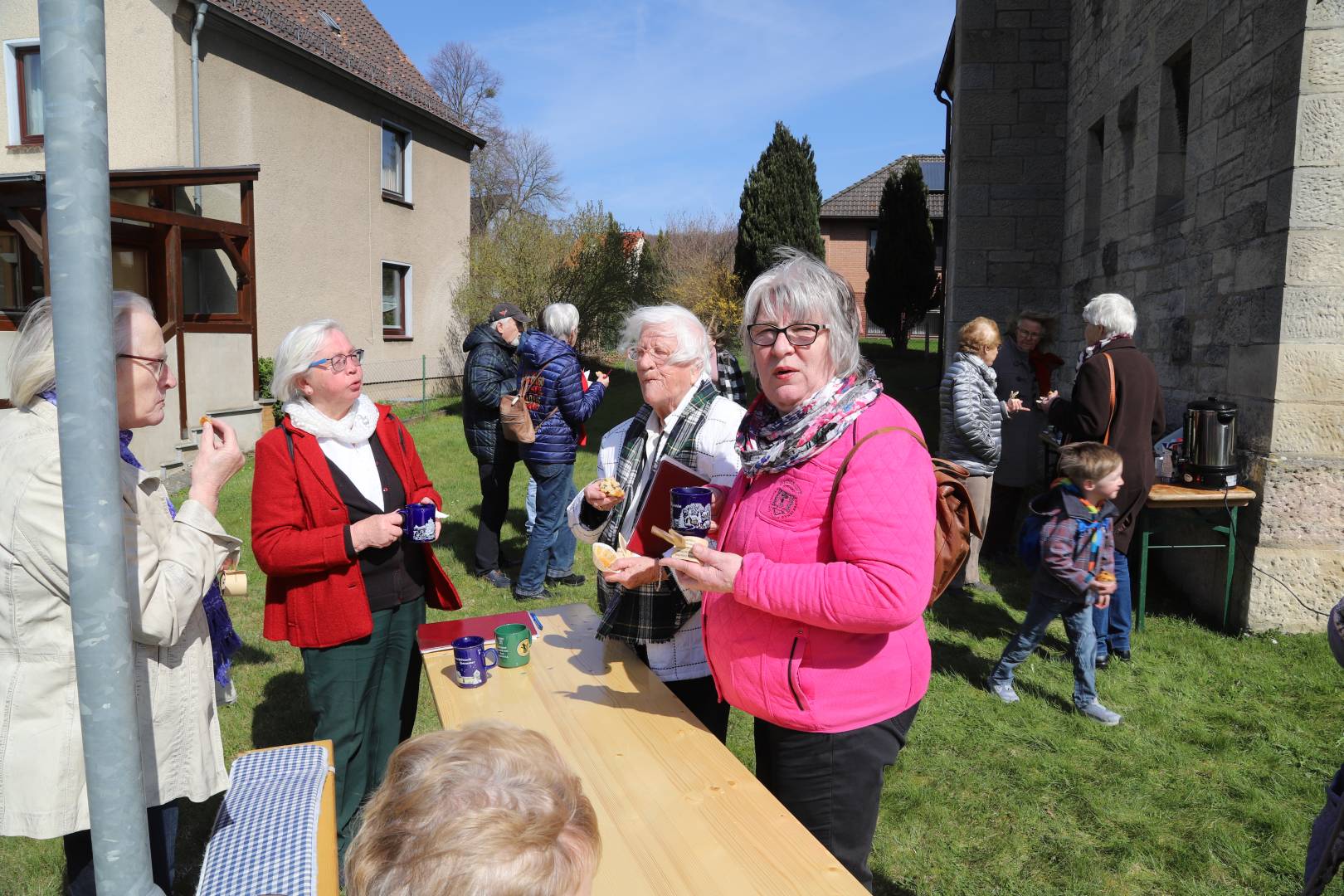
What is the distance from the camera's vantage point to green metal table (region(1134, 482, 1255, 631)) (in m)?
5.11

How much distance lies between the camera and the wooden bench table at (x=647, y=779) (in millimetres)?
1611

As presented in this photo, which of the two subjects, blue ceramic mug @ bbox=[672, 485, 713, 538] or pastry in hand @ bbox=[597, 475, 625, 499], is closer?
blue ceramic mug @ bbox=[672, 485, 713, 538]

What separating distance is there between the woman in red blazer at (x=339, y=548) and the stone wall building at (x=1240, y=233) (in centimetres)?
497

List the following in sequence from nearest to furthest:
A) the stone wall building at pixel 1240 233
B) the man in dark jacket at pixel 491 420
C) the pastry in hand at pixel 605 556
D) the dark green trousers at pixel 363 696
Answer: the pastry in hand at pixel 605 556
the dark green trousers at pixel 363 696
the stone wall building at pixel 1240 233
the man in dark jacket at pixel 491 420

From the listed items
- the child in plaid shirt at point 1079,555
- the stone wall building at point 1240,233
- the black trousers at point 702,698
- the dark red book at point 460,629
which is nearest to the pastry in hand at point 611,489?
the black trousers at point 702,698

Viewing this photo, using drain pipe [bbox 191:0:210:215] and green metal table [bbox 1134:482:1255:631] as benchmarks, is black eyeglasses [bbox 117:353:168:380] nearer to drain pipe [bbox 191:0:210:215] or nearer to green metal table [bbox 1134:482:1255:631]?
green metal table [bbox 1134:482:1255:631]

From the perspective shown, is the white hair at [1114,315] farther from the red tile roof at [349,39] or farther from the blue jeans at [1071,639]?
the red tile roof at [349,39]

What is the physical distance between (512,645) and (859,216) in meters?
39.0

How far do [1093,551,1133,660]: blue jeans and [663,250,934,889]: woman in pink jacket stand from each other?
137 inches

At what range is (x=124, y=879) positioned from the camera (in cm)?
114

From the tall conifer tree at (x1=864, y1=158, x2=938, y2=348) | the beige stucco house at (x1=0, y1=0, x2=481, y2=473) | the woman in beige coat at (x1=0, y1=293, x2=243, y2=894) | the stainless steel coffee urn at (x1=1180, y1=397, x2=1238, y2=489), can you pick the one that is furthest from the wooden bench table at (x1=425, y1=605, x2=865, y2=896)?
the tall conifer tree at (x1=864, y1=158, x2=938, y2=348)

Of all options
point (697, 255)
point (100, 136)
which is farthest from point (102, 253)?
point (697, 255)

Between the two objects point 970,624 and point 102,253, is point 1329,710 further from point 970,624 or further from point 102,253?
point 102,253

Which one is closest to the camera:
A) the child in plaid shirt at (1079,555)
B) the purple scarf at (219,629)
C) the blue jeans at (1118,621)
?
the purple scarf at (219,629)
